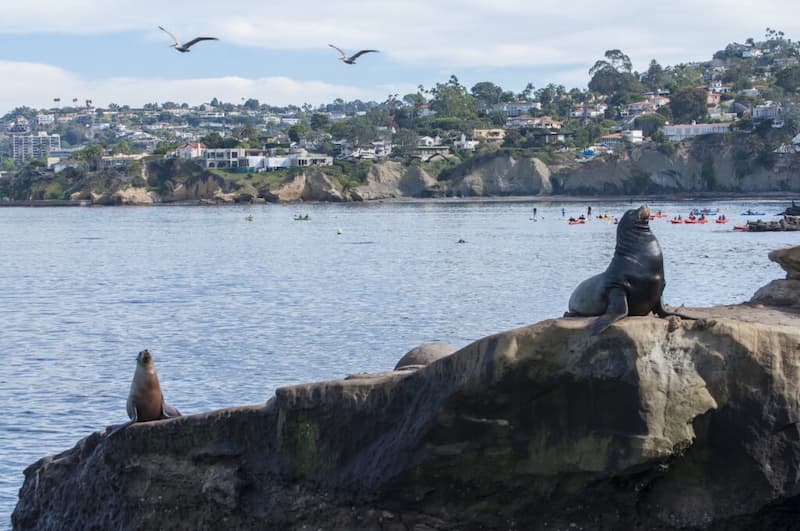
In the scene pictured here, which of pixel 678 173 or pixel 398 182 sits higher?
pixel 678 173

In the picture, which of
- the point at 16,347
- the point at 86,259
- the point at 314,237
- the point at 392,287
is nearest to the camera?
the point at 16,347

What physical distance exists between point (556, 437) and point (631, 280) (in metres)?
1.75

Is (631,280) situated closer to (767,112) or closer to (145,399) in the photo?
(145,399)

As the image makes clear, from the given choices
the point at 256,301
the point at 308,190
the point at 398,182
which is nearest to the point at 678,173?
the point at 398,182

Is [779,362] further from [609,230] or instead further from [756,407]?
[609,230]

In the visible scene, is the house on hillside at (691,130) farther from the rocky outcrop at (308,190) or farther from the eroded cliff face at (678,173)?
the rocky outcrop at (308,190)

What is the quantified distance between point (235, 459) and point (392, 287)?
32352 mm

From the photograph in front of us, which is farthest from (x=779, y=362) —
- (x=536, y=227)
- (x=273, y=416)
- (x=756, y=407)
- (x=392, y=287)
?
(x=536, y=227)

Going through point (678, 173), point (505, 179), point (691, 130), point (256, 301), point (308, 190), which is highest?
point (691, 130)

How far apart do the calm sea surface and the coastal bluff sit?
558cm

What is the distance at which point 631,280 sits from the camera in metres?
10.6

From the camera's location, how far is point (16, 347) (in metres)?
28.0

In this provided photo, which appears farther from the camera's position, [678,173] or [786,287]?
[678,173]

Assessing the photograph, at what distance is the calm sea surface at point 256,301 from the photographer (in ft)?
69.7
